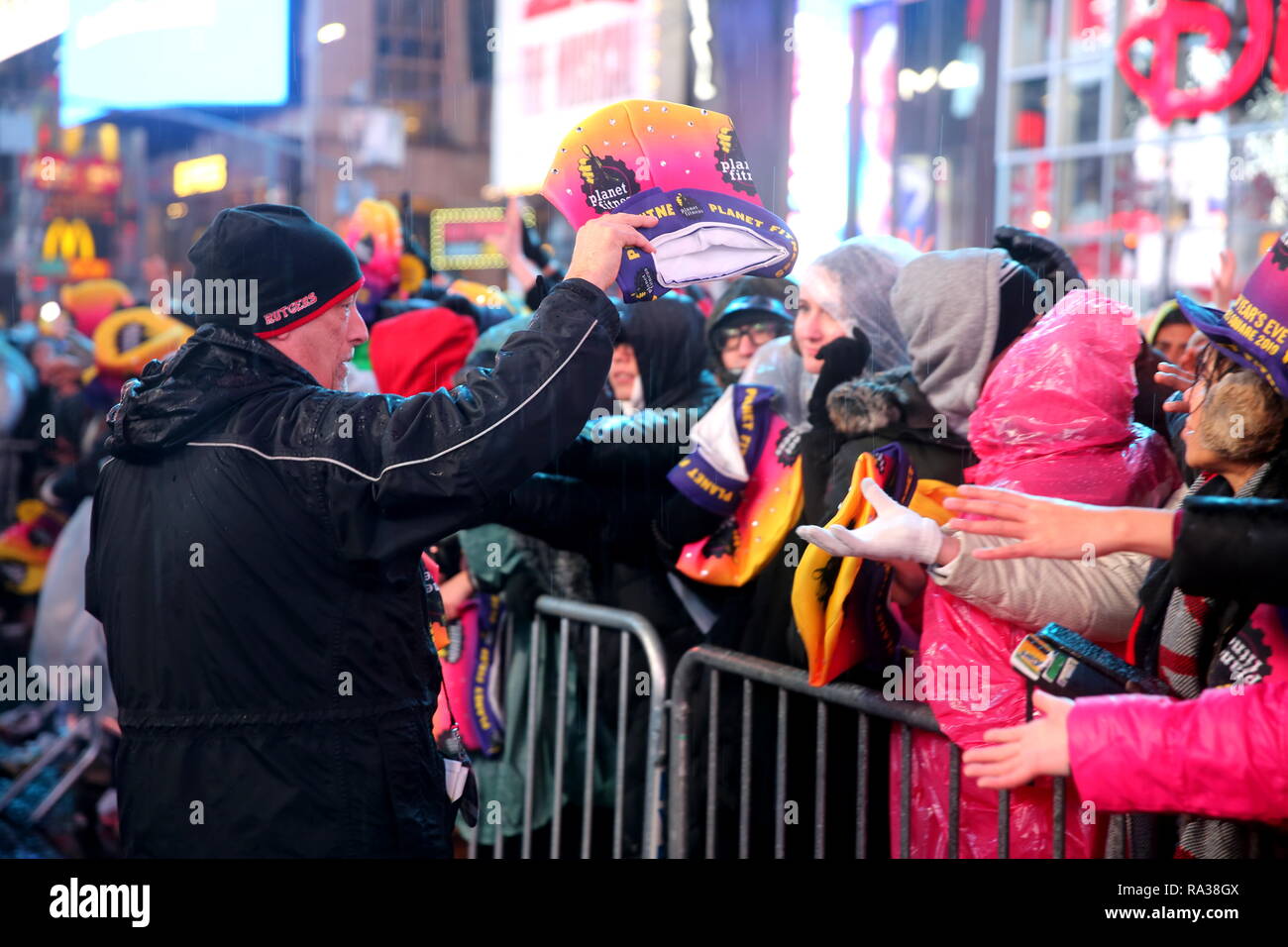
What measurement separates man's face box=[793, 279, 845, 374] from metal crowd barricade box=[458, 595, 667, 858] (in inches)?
36.5

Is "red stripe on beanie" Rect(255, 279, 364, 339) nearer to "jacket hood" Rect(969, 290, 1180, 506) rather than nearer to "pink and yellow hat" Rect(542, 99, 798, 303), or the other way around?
"pink and yellow hat" Rect(542, 99, 798, 303)

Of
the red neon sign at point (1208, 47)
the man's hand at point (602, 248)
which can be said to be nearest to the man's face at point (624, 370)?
the man's hand at point (602, 248)

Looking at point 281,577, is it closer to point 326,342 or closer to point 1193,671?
point 326,342

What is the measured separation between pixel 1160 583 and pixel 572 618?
6.91 ft

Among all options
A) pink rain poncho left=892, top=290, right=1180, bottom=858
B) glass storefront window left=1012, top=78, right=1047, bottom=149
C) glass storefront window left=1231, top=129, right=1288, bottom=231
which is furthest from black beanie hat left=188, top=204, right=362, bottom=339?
glass storefront window left=1012, top=78, right=1047, bottom=149

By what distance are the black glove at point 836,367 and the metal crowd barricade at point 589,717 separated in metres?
0.86

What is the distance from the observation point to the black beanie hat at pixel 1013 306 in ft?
10.7

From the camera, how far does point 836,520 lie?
2861 millimetres

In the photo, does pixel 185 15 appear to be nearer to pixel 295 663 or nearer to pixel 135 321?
pixel 135 321

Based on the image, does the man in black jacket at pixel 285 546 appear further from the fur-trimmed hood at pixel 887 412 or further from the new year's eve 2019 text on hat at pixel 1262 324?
the new year's eve 2019 text on hat at pixel 1262 324

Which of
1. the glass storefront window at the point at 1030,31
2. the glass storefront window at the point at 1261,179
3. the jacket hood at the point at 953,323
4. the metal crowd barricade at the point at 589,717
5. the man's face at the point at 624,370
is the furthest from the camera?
the glass storefront window at the point at 1030,31

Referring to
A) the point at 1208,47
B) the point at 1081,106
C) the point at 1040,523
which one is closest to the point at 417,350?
the point at 1040,523

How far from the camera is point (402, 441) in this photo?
236 cm
